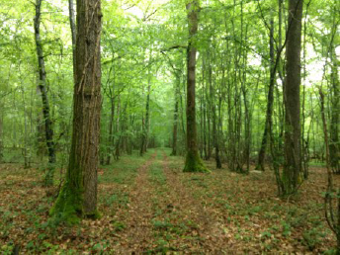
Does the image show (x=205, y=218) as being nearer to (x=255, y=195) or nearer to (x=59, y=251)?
(x=255, y=195)

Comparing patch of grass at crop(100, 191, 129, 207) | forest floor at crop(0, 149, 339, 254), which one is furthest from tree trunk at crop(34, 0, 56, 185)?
patch of grass at crop(100, 191, 129, 207)

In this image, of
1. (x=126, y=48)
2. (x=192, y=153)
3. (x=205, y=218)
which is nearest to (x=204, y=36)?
(x=126, y=48)

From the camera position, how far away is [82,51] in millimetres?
4855

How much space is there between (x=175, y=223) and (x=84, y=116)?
3.40 meters

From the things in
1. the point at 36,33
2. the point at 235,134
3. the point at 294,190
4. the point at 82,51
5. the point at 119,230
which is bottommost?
the point at 119,230

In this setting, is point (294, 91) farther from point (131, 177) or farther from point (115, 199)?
point (131, 177)

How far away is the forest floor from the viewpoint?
Answer: 4.00m

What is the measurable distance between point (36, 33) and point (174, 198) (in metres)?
7.92

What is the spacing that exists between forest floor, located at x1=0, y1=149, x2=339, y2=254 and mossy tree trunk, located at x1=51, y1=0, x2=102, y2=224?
0.55 m

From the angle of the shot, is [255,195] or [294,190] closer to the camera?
[294,190]

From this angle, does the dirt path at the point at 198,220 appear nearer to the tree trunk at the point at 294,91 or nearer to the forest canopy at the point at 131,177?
the forest canopy at the point at 131,177

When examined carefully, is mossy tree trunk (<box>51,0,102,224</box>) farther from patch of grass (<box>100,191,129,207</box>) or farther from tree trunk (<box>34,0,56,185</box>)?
tree trunk (<box>34,0,56,185</box>)

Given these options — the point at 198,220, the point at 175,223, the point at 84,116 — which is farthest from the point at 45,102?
the point at 198,220

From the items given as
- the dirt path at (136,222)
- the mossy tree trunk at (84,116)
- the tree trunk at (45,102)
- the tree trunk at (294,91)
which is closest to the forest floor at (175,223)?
the dirt path at (136,222)
